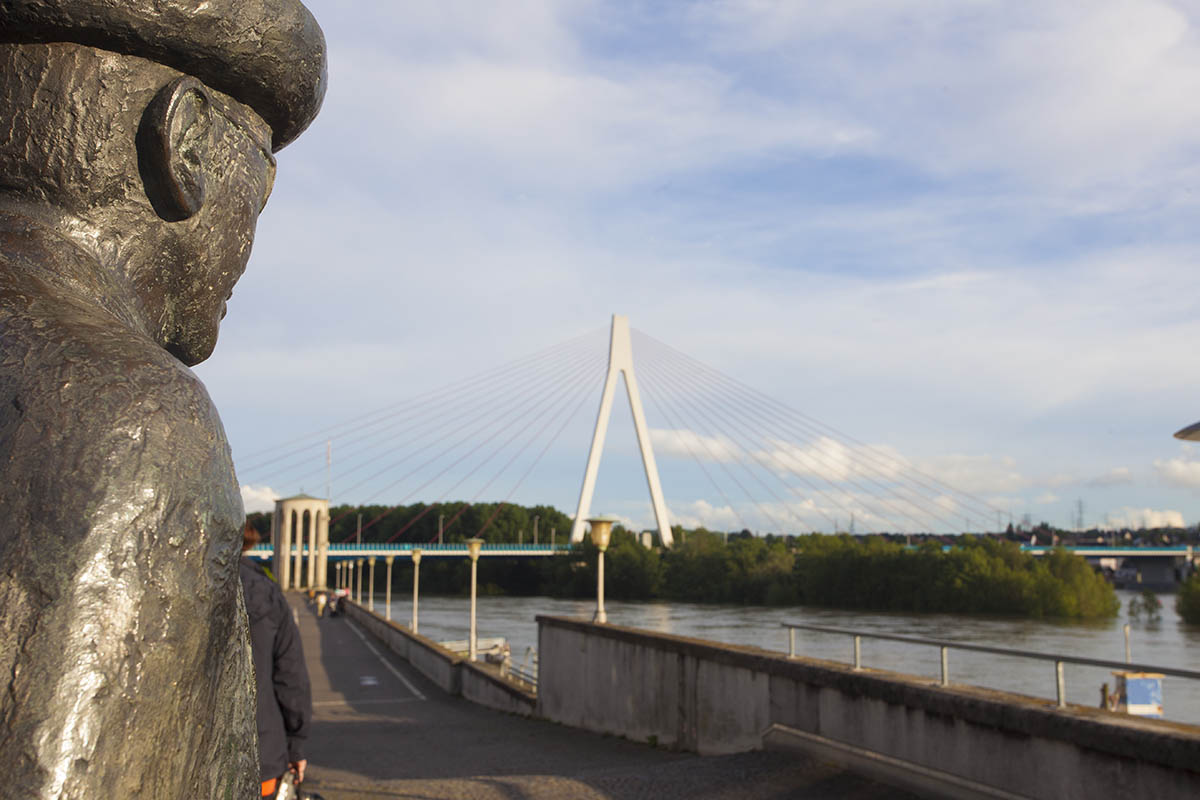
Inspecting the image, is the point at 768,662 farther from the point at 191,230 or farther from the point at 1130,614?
the point at 1130,614

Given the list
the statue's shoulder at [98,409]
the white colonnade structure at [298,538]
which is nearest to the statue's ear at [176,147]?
the statue's shoulder at [98,409]

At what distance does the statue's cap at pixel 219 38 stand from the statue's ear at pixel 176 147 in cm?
4

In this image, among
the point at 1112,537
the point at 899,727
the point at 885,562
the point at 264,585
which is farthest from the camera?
the point at 1112,537

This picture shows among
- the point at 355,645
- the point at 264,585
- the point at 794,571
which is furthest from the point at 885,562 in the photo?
the point at 264,585

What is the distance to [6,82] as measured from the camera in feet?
3.28

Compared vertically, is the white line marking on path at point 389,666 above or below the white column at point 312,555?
below

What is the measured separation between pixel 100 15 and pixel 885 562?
49.8 metres

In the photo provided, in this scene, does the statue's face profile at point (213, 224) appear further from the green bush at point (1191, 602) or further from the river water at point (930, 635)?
the green bush at point (1191, 602)

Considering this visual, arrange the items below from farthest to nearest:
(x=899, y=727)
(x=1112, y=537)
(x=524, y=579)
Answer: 1. (x=1112, y=537)
2. (x=524, y=579)
3. (x=899, y=727)

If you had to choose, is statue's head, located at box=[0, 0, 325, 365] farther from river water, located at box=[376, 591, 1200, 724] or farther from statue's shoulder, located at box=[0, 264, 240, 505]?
river water, located at box=[376, 591, 1200, 724]

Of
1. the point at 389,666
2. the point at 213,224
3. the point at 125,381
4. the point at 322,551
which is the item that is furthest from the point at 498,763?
the point at 322,551

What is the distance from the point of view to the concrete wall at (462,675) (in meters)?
12.4

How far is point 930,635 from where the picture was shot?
97.5 ft

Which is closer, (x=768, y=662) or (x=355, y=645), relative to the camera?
(x=768, y=662)
